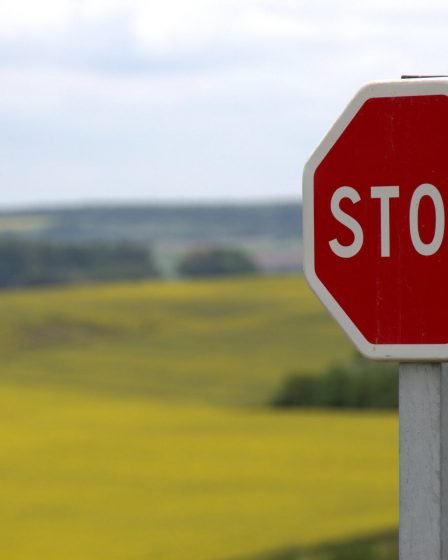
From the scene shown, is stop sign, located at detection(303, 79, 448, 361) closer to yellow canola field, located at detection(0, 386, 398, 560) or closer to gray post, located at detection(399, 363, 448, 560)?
Answer: gray post, located at detection(399, 363, 448, 560)

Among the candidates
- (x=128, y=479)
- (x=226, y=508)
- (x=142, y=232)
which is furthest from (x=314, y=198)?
(x=142, y=232)

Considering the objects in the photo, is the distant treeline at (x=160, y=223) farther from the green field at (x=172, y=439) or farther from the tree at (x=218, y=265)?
the green field at (x=172, y=439)

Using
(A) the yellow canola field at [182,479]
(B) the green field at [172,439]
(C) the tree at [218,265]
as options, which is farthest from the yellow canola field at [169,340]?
(C) the tree at [218,265]

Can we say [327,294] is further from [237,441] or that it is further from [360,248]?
[237,441]

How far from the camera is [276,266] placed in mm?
76562

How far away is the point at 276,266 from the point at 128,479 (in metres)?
57.2

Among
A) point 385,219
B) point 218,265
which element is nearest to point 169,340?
point 218,265

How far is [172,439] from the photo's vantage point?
78.8 ft

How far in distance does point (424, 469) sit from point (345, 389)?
89.2 ft

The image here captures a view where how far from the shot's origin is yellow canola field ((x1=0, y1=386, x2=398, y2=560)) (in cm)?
1479

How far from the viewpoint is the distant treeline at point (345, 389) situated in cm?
2925

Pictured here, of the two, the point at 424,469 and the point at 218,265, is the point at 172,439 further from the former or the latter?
the point at 218,265

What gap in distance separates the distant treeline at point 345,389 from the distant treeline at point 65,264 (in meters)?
36.6

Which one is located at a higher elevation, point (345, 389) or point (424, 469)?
point (424, 469)
